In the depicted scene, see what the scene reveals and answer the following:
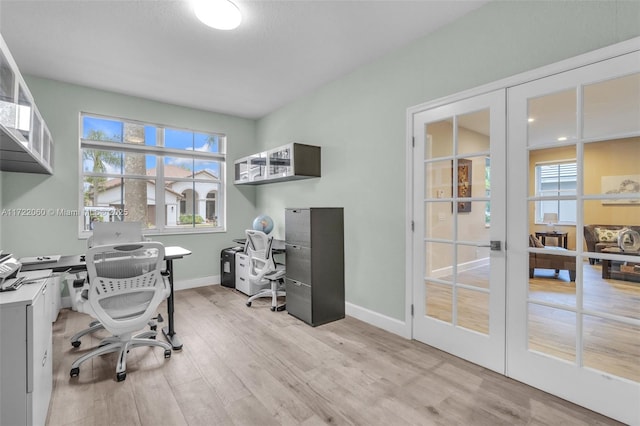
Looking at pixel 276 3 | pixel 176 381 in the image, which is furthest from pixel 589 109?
pixel 176 381

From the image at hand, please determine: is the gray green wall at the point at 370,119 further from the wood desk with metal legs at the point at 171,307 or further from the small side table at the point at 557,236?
the wood desk with metal legs at the point at 171,307

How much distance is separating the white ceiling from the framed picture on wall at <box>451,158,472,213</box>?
1.21 m

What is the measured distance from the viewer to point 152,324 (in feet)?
10.3

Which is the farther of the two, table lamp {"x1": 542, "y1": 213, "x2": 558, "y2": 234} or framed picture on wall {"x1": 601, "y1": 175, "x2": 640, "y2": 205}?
table lamp {"x1": 542, "y1": 213, "x2": 558, "y2": 234}

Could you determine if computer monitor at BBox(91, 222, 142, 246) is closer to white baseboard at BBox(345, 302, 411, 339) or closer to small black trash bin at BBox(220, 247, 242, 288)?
small black trash bin at BBox(220, 247, 242, 288)

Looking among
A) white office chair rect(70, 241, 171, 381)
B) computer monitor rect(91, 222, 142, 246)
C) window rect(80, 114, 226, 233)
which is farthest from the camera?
window rect(80, 114, 226, 233)

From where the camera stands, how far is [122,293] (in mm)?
2277

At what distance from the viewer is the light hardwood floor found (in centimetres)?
178

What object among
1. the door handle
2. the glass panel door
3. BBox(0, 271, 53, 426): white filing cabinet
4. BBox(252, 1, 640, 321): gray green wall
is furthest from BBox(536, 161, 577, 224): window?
BBox(0, 271, 53, 426): white filing cabinet

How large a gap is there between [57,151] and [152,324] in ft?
8.15

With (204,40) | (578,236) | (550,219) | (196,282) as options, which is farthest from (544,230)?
(196,282)

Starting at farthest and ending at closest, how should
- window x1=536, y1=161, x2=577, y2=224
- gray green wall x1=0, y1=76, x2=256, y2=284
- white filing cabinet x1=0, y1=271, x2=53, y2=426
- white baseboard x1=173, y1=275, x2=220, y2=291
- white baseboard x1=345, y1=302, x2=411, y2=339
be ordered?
1. white baseboard x1=173, y1=275, x2=220, y2=291
2. gray green wall x1=0, y1=76, x2=256, y2=284
3. white baseboard x1=345, y1=302, x2=411, y2=339
4. window x1=536, y1=161, x2=577, y2=224
5. white filing cabinet x1=0, y1=271, x2=53, y2=426

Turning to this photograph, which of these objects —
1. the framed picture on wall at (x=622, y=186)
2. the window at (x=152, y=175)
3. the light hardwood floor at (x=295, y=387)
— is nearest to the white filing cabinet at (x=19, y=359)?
the light hardwood floor at (x=295, y=387)

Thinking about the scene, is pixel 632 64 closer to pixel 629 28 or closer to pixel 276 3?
pixel 629 28
